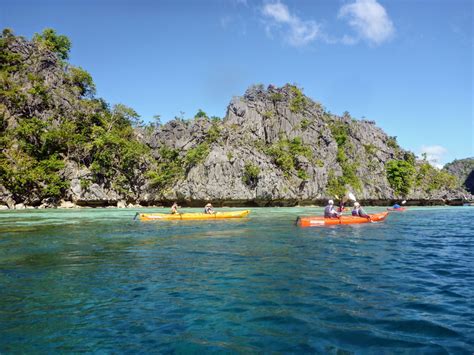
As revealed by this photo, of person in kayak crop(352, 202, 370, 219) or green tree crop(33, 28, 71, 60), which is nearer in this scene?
person in kayak crop(352, 202, 370, 219)

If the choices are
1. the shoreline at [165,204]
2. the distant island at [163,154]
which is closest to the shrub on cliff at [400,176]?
the distant island at [163,154]

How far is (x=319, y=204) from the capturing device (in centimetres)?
5997

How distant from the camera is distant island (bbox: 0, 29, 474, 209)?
4953cm

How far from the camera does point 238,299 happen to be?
21.6 feet

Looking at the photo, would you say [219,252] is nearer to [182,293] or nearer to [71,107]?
[182,293]

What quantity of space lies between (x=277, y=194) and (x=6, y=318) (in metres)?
49.7

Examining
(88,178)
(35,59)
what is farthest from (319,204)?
(35,59)

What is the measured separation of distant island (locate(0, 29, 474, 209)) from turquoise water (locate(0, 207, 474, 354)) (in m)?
40.3

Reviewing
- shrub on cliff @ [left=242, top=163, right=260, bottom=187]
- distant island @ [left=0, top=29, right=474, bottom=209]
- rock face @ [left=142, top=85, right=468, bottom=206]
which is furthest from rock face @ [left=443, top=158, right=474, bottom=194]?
shrub on cliff @ [left=242, top=163, right=260, bottom=187]

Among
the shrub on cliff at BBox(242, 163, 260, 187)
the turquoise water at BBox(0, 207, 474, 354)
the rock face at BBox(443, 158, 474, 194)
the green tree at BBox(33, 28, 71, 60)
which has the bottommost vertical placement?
the turquoise water at BBox(0, 207, 474, 354)

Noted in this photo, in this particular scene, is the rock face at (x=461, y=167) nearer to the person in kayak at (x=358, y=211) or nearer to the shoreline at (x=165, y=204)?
the shoreline at (x=165, y=204)

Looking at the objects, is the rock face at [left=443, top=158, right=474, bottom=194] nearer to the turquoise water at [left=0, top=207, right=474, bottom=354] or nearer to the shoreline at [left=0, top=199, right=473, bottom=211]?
the shoreline at [left=0, top=199, right=473, bottom=211]

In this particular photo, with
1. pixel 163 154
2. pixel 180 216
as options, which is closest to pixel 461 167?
pixel 163 154

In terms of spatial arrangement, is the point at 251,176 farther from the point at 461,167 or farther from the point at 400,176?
the point at 461,167
